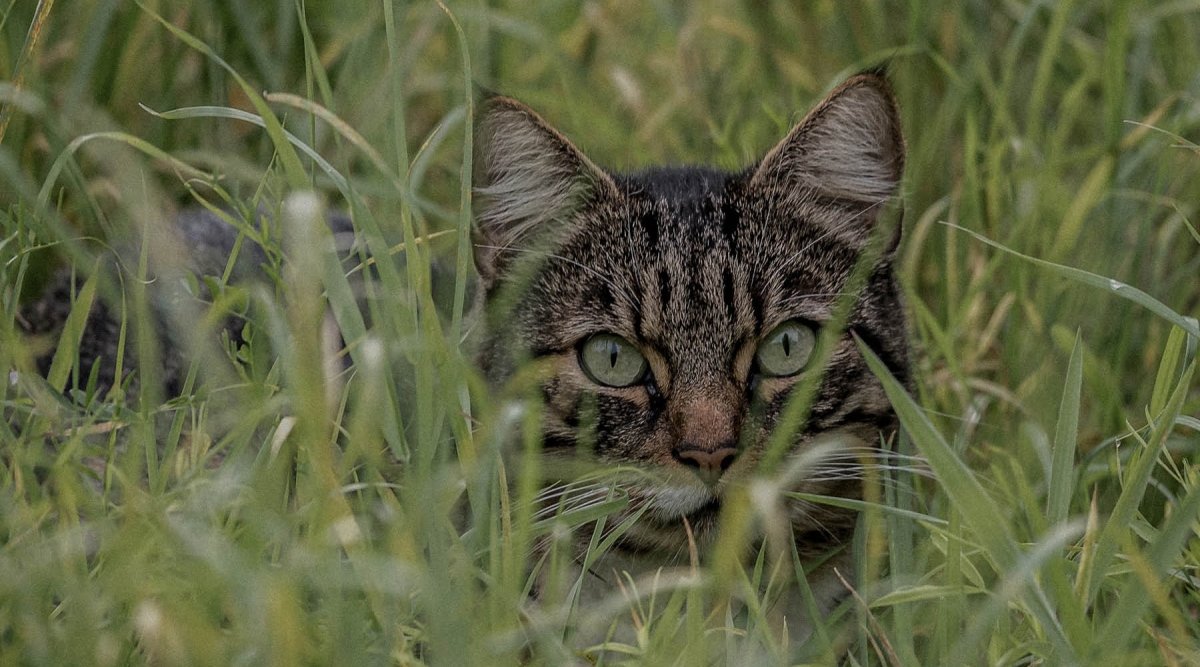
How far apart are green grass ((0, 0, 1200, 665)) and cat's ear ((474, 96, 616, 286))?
0.32 ft

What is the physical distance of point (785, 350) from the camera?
228cm

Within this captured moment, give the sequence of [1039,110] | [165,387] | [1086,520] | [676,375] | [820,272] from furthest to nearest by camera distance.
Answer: [1039,110] < [165,387] < [820,272] < [676,375] < [1086,520]

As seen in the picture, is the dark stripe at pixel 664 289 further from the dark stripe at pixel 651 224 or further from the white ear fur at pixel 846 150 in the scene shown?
the white ear fur at pixel 846 150

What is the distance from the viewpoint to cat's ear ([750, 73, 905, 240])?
92.0 inches

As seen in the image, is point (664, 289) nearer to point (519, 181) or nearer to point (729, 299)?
point (729, 299)

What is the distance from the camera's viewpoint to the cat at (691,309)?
2133 mm

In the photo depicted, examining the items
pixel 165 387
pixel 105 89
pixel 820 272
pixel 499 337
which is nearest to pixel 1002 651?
pixel 820 272

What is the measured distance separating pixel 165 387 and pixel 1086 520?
5.81 ft

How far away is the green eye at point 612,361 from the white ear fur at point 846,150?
0.41 metres

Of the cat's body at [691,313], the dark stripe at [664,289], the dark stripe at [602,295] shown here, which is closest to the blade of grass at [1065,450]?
the cat's body at [691,313]

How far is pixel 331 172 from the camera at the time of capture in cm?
203

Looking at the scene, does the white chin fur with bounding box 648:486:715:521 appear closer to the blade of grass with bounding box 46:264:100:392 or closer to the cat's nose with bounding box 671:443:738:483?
the cat's nose with bounding box 671:443:738:483

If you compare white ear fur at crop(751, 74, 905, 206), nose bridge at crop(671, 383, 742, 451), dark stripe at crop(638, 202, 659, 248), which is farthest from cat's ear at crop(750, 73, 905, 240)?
nose bridge at crop(671, 383, 742, 451)

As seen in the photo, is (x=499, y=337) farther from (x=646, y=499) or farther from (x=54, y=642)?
(x=54, y=642)
